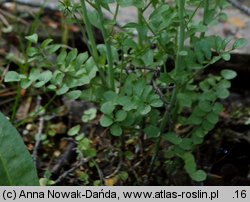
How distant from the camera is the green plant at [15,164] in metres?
1.18

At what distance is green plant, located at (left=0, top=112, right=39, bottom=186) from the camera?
3.89 ft

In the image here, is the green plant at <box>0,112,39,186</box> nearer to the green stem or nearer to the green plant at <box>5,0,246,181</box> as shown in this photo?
the green plant at <box>5,0,246,181</box>

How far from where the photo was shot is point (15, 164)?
1.19 meters

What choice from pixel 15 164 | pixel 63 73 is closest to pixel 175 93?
pixel 63 73

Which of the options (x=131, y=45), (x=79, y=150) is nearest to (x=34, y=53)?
(x=131, y=45)

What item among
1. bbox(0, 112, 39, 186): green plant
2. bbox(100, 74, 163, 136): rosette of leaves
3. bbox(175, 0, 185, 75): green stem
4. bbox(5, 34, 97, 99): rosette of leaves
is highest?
bbox(175, 0, 185, 75): green stem

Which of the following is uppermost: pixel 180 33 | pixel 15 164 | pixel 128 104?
pixel 180 33

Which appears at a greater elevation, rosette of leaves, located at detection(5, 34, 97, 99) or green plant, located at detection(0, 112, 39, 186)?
rosette of leaves, located at detection(5, 34, 97, 99)

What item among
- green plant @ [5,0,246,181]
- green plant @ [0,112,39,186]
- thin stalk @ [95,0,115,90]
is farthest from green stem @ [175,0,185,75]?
green plant @ [0,112,39,186]

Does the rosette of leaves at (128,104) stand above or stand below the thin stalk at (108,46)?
below

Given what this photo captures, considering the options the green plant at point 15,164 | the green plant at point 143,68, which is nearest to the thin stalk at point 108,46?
the green plant at point 143,68

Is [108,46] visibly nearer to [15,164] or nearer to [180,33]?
[180,33]

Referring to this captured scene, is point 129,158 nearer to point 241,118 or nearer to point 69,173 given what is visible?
point 69,173

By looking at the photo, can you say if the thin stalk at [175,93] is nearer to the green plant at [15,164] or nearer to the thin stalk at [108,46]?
the thin stalk at [108,46]
